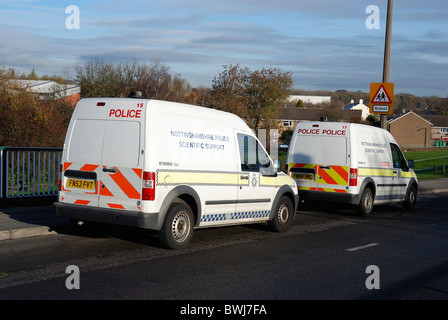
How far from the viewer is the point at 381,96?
18.1 meters

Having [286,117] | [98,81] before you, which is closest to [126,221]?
[98,81]

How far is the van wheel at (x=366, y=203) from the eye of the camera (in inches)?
526

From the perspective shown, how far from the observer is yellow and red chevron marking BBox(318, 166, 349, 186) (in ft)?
42.7

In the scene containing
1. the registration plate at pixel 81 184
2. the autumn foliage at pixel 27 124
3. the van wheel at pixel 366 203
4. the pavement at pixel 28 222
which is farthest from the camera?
the autumn foliage at pixel 27 124

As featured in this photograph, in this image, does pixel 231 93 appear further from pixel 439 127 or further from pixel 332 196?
pixel 439 127

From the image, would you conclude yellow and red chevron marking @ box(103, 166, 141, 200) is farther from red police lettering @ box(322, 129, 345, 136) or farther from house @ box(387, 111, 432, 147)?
house @ box(387, 111, 432, 147)

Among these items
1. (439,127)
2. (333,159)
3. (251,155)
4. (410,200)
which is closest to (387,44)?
(410,200)

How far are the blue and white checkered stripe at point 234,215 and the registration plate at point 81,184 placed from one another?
1.85 meters

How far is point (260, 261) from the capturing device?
7.82 m

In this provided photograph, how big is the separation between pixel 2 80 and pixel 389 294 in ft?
74.0

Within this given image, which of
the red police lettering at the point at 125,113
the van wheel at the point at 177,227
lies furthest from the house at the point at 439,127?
the red police lettering at the point at 125,113

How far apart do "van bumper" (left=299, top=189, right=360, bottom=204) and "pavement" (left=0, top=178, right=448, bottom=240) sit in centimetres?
599

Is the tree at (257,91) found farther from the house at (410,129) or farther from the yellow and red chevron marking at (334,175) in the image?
the house at (410,129)

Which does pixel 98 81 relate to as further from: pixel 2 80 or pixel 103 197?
pixel 103 197
